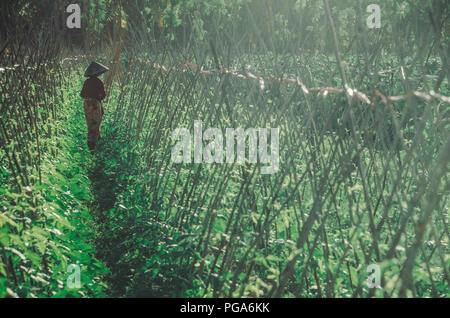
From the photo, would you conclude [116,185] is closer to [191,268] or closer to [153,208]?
[153,208]

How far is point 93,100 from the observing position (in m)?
6.04

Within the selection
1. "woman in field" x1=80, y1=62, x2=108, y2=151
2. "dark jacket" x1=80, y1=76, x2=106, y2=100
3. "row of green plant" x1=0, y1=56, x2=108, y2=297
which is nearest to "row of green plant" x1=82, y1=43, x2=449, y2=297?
"row of green plant" x1=0, y1=56, x2=108, y2=297

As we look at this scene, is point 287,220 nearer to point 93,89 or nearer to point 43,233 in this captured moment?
point 43,233

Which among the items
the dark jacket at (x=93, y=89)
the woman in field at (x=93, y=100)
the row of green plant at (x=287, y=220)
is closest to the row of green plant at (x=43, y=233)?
the row of green plant at (x=287, y=220)

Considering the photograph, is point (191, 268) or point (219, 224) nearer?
point (191, 268)

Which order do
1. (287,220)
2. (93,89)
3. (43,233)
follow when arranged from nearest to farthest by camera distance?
(43,233) < (287,220) < (93,89)

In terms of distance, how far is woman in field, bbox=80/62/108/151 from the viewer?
233 inches

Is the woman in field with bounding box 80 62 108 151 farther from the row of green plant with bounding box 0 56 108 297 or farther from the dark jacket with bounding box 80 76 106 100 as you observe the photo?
the row of green plant with bounding box 0 56 108 297

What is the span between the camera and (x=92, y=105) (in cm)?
600

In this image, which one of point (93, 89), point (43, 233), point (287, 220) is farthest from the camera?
point (93, 89)

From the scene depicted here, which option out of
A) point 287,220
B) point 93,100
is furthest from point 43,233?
point 93,100

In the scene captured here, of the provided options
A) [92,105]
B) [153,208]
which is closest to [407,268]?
[153,208]

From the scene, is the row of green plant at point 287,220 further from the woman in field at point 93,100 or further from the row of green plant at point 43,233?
the woman in field at point 93,100
